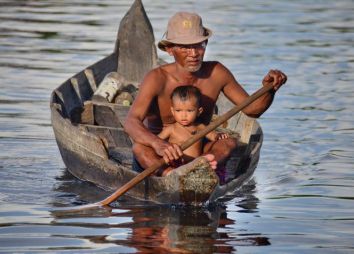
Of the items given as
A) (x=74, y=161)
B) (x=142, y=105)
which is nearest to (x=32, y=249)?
(x=142, y=105)

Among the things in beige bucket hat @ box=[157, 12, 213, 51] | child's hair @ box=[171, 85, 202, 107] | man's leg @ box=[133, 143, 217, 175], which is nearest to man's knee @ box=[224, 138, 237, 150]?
child's hair @ box=[171, 85, 202, 107]

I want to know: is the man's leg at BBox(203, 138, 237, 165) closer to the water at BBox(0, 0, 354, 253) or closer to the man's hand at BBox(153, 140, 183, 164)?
the water at BBox(0, 0, 354, 253)

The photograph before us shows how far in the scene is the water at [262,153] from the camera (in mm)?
7562

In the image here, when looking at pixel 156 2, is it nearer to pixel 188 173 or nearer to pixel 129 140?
pixel 129 140

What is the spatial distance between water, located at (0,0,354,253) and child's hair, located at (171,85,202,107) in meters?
0.81

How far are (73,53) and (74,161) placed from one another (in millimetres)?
7432

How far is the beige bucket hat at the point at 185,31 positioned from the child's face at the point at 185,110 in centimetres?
43

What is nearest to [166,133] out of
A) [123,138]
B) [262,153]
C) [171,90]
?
[171,90]

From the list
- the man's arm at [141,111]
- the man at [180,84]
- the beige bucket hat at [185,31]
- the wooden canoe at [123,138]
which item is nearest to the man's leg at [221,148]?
the man at [180,84]

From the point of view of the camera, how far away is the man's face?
832cm

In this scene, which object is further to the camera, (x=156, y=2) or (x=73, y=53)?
(x=156, y=2)

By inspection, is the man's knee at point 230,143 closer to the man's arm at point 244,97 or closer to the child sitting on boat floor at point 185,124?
the child sitting on boat floor at point 185,124

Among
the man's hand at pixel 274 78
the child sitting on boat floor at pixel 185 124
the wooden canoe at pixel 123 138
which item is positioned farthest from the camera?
the child sitting on boat floor at pixel 185 124

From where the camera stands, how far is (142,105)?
8.45m
